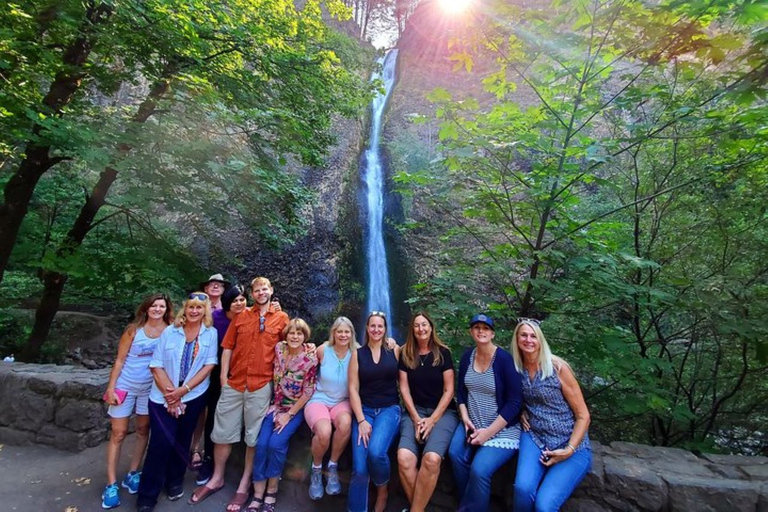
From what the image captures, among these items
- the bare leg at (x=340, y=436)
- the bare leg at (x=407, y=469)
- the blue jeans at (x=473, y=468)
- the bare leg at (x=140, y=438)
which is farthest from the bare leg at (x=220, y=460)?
the blue jeans at (x=473, y=468)

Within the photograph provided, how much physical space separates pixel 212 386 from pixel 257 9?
5.37 m

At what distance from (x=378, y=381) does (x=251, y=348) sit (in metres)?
1.14

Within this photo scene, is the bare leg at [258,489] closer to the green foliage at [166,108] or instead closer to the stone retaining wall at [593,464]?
the stone retaining wall at [593,464]

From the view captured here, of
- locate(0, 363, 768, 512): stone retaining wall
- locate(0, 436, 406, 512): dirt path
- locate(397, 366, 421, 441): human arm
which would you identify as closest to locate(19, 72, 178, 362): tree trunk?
locate(0, 363, 768, 512): stone retaining wall

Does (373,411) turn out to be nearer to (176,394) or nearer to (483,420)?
(483,420)

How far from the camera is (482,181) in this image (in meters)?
4.02

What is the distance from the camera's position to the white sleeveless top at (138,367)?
10.1 ft

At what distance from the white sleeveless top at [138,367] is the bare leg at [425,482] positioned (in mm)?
2406

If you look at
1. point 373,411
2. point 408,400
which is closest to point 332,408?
point 373,411

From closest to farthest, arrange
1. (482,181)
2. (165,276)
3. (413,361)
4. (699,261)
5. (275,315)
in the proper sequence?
(413,361) < (275,315) < (482,181) < (699,261) < (165,276)

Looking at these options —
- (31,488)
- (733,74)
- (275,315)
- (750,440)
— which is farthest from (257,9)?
(750,440)

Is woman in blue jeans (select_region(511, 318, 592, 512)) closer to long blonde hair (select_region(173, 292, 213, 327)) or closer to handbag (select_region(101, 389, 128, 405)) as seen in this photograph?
long blonde hair (select_region(173, 292, 213, 327))

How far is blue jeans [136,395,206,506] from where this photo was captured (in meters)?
2.81

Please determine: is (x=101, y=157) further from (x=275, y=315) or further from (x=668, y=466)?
(x=668, y=466)
